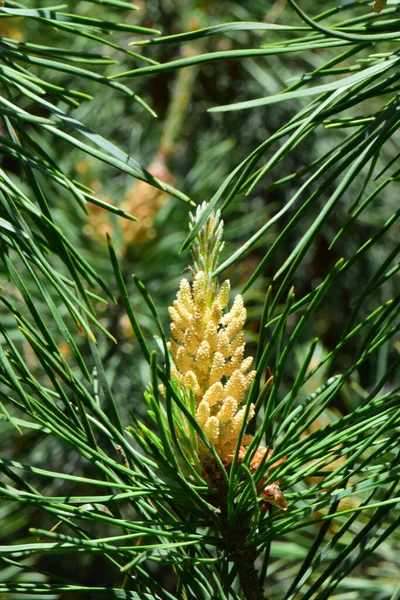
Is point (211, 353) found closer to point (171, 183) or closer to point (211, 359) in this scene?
point (211, 359)

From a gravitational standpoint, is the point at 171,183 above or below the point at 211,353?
A: above

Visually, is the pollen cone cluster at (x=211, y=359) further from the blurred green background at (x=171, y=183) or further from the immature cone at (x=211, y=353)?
the blurred green background at (x=171, y=183)

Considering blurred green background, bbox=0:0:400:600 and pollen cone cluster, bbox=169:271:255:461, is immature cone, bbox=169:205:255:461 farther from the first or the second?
blurred green background, bbox=0:0:400:600

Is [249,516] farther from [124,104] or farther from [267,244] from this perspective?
[124,104]

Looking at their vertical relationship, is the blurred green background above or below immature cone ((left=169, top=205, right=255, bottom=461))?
above

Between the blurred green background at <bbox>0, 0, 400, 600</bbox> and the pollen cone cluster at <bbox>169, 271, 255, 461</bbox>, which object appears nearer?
the pollen cone cluster at <bbox>169, 271, 255, 461</bbox>

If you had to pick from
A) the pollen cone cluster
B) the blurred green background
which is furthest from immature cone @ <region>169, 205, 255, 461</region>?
the blurred green background

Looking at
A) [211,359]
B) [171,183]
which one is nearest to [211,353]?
[211,359]

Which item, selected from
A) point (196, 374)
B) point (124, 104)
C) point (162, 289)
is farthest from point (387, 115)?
point (124, 104)

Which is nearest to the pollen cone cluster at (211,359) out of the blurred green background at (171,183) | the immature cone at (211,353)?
Result: the immature cone at (211,353)
